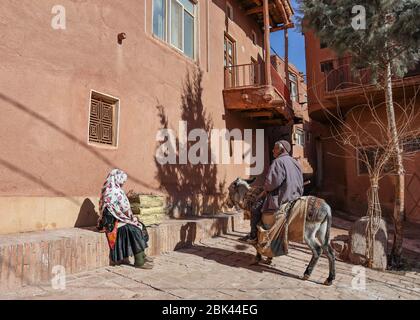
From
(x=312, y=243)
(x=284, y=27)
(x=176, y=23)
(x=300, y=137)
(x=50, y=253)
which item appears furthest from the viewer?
(x=300, y=137)

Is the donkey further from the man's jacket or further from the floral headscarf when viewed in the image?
the floral headscarf

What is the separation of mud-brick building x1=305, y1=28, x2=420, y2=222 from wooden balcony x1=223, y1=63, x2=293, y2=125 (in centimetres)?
119

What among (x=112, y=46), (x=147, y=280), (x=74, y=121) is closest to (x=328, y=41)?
(x=112, y=46)

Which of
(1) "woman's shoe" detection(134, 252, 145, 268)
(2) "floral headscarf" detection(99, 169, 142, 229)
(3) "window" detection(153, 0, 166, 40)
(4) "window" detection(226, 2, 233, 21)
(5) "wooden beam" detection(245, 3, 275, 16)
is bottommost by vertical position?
(1) "woman's shoe" detection(134, 252, 145, 268)

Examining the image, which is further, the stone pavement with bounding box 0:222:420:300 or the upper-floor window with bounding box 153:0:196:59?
the upper-floor window with bounding box 153:0:196:59

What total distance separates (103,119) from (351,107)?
10051mm

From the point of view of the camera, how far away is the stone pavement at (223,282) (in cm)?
386

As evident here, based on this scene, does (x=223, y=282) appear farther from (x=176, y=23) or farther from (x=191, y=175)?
(x=176, y=23)

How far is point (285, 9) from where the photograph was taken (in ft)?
45.4

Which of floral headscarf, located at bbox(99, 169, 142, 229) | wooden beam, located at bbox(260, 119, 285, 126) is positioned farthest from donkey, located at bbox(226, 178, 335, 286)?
wooden beam, located at bbox(260, 119, 285, 126)

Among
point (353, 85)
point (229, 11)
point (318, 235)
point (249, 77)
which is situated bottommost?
point (318, 235)

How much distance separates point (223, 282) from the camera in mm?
4461

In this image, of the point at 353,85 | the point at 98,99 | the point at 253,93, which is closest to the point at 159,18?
the point at 98,99

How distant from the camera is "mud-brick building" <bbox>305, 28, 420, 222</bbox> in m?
11.2
